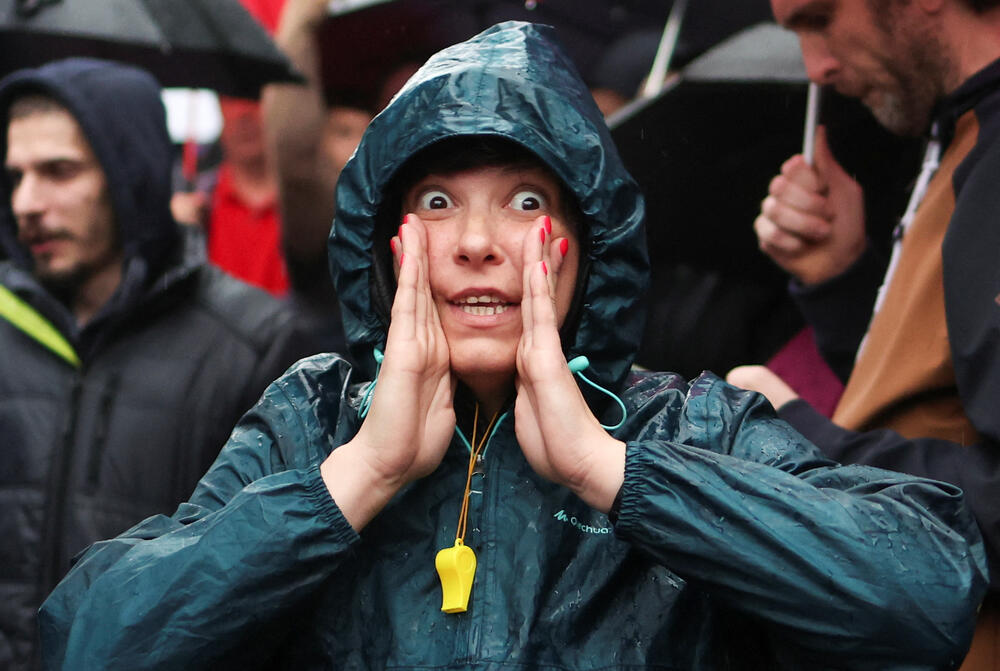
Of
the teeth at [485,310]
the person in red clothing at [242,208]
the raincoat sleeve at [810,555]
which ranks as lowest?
the person in red clothing at [242,208]

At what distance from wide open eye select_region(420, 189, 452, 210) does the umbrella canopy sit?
1.60m

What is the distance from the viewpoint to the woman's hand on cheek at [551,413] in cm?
235

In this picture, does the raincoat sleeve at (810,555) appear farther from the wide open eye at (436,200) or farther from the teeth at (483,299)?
the wide open eye at (436,200)

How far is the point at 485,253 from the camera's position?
256cm

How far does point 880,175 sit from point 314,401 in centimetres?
240

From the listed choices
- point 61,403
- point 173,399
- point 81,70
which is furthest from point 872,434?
point 81,70

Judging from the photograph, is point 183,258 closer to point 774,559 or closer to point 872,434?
point 872,434

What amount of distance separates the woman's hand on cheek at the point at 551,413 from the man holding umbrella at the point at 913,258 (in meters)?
0.92

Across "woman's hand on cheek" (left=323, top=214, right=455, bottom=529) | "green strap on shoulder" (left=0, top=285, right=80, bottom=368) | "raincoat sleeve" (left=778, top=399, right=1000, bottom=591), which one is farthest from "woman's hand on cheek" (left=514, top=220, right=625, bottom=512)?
"green strap on shoulder" (left=0, top=285, right=80, bottom=368)

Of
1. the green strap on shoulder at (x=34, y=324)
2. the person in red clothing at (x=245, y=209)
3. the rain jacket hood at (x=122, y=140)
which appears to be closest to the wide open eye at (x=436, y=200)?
the green strap on shoulder at (x=34, y=324)

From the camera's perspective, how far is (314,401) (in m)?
2.68

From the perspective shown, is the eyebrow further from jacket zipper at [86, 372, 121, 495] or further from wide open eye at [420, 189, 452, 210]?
jacket zipper at [86, 372, 121, 495]

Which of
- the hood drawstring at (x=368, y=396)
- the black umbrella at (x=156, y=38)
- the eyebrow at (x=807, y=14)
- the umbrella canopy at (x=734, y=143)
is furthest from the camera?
the black umbrella at (x=156, y=38)

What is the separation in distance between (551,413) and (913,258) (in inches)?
52.5
